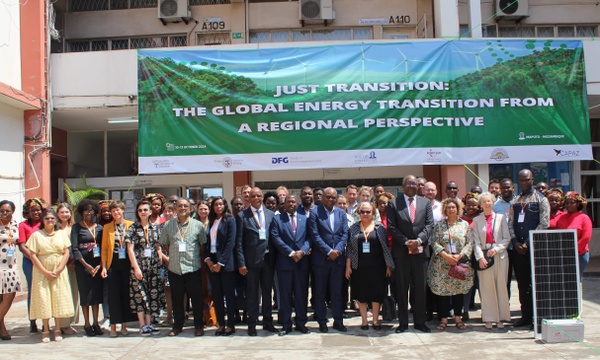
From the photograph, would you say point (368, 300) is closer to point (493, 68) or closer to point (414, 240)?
point (414, 240)

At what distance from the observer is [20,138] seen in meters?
10.9

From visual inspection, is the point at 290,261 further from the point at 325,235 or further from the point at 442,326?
the point at 442,326

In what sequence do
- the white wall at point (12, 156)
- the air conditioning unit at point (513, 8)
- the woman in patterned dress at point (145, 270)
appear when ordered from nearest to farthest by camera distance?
the woman in patterned dress at point (145, 270), the white wall at point (12, 156), the air conditioning unit at point (513, 8)

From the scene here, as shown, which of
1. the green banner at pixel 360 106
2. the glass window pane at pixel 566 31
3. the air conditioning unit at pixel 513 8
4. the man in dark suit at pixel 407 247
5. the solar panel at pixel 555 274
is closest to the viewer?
the solar panel at pixel 555 274

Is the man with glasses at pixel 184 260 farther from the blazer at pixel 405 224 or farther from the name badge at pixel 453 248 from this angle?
the name badge at pixel 453 248

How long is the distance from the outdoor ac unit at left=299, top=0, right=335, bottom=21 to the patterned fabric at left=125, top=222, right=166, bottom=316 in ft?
26.9

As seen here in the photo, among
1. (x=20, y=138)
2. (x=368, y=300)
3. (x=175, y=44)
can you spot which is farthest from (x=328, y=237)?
(x=175, y=44)

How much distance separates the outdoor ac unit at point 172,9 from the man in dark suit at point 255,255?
26.5 ft

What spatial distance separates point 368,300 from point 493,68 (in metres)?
6.18

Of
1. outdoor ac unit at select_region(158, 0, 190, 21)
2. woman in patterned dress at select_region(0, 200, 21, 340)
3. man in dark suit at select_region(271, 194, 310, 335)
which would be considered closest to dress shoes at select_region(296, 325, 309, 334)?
man in dark suit at select_region(271, 194, 310, 335)

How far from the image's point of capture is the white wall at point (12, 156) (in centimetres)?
1035

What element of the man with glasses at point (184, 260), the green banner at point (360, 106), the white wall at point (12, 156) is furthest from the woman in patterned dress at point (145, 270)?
the white wall at point (12, 156)

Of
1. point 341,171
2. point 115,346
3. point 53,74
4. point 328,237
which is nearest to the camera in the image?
point 115,346

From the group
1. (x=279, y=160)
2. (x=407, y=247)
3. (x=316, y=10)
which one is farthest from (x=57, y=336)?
(x=316, y=10)
